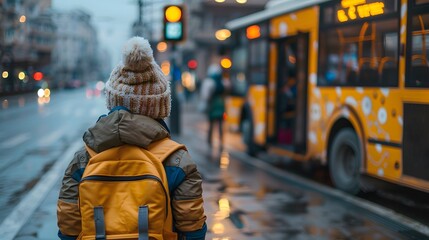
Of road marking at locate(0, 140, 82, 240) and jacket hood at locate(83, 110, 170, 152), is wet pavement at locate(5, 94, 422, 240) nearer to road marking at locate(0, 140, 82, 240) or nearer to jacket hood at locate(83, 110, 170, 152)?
road marking at locate(0, 140, 82, 240)

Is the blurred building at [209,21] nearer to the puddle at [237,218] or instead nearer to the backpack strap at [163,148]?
the puddle at [237,218]

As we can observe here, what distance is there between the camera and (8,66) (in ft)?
64.0

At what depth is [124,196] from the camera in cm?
239

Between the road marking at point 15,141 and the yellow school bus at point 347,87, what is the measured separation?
6.23 meters

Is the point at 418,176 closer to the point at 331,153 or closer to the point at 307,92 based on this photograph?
the point at 331,153

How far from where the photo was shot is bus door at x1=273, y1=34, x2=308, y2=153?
1025cm

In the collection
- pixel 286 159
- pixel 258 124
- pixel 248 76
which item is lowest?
pixel 286 159

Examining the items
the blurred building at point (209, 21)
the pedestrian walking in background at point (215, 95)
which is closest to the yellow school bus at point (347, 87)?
the pedestrian walking in background at point (215, 95)

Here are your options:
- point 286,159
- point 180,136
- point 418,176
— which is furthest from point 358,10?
point 180,136

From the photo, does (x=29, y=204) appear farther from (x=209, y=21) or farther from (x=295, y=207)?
(x=209, y=21)

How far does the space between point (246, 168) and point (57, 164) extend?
3.62m

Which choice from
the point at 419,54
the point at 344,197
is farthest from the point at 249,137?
the point at 419,54

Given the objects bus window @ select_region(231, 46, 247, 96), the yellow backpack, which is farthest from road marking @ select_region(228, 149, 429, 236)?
the yellow backpack

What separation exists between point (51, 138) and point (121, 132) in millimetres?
14676
